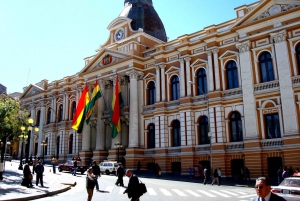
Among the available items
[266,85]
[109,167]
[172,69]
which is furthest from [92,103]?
A: [266,85]

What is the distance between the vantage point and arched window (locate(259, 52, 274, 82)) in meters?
27.5

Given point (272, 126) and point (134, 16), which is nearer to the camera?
point (272, 126)

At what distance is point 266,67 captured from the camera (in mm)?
27766

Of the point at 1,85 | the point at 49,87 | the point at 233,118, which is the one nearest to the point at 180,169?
the point at 233,118

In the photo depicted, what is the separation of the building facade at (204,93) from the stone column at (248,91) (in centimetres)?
9

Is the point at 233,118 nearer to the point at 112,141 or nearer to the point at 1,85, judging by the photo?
the point at 112,141

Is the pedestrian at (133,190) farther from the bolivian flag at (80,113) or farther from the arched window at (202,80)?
the bolivian flag at (80,113)

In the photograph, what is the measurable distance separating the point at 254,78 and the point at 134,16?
22697mm

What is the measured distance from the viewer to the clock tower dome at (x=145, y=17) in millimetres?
43469

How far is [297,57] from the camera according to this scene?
26.2m

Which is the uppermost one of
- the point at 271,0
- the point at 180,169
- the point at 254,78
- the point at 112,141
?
the point at 271,0

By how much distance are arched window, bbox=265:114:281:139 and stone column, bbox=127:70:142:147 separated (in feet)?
49.9

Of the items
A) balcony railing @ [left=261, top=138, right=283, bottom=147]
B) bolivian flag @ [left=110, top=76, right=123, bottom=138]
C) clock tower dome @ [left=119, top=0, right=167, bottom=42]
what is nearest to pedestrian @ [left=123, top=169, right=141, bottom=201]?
balcony railing @ [left=261, top=138, right=283, bottom=147]

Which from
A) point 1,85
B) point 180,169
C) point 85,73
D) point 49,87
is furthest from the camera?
point 1,85
